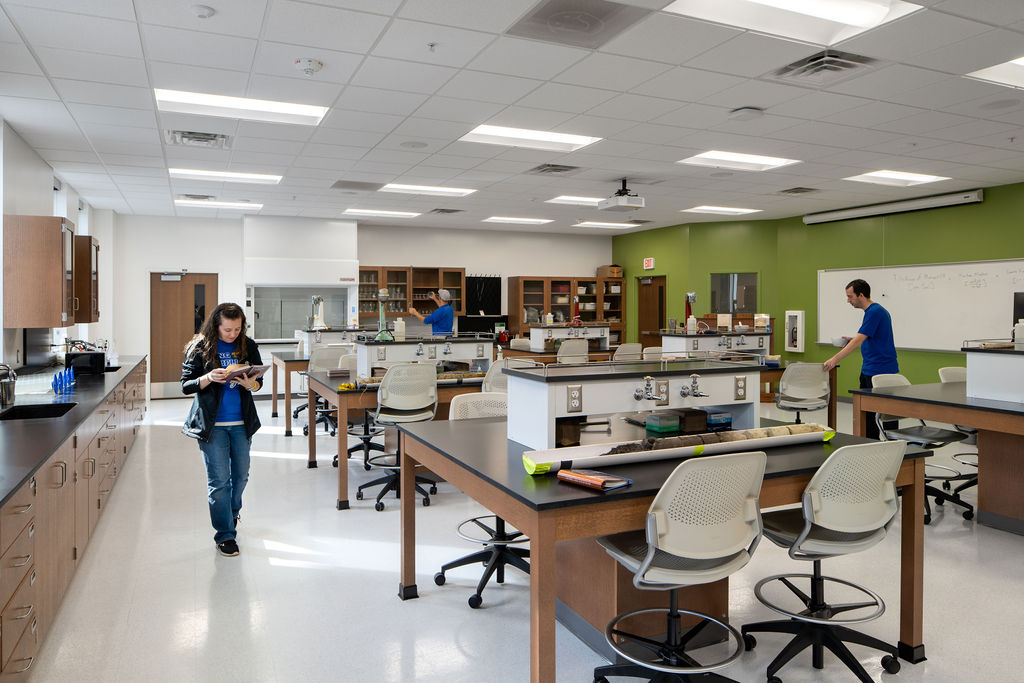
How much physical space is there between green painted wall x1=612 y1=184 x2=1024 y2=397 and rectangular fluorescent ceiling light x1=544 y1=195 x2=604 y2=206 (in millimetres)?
2927

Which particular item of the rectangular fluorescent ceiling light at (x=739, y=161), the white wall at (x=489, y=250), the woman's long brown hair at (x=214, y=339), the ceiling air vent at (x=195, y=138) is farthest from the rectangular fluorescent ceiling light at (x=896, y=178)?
the woman's long brown hair at (x=214, y=339)

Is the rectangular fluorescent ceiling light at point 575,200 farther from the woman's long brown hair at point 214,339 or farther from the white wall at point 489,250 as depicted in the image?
the woman's long brown hair at point 214,339

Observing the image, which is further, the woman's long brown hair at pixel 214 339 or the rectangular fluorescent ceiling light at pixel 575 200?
the rectangular fluorescent ceiling light at pixel 575 200

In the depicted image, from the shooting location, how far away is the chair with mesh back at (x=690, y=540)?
2162mm

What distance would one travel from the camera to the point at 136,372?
7.27m

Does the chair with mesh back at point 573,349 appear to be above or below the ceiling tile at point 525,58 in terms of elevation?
below

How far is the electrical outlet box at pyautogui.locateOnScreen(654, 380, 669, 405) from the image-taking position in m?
2.94

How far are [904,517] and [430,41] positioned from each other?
10.8 feet

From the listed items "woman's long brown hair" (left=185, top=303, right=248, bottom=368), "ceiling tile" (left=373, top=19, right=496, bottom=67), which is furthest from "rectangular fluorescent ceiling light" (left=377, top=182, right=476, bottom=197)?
"woman's long brown hair" (left=185, top=303, right=248, bottom=368)

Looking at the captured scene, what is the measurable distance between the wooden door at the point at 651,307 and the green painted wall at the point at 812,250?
0.17 meters

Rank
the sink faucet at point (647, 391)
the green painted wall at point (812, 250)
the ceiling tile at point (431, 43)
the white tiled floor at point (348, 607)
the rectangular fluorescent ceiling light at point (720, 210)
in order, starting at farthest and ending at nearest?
the rectangular fluorescent ceiling light at point (720, 210) → the green painted wall at point (812, 250) → the ceiling tile at point (431, 43) → the sink faucet at point (647, 391) → the white tiled floor at point (348, 607)

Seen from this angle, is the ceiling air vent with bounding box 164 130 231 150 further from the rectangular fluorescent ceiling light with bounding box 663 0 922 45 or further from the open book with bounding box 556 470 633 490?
the open book with bounding box 556 470 633 490

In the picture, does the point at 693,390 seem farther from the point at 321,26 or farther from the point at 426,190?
the point at 426,190

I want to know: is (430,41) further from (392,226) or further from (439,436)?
(392,226)
